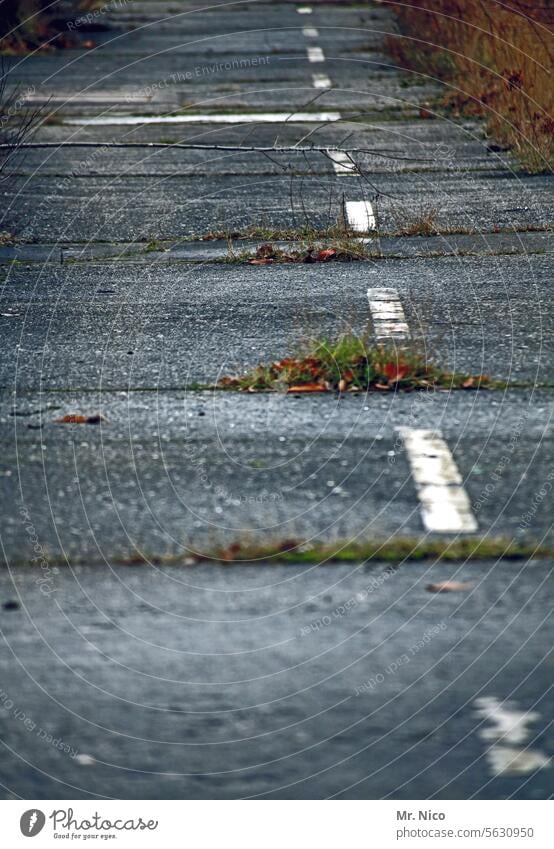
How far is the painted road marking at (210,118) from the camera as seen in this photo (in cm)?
1355

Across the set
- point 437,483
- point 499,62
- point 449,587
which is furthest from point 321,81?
point 449,587

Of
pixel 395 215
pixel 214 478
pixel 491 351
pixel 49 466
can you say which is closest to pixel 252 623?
pixel 214 478

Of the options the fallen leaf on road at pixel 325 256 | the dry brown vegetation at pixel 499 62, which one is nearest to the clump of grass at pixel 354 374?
the fallen leaf on road at pixel 325 256

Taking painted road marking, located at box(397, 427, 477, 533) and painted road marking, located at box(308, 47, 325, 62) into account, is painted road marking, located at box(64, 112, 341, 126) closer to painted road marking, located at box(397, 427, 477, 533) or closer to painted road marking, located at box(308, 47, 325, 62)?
painted road marking, located at box(308, 47, 325, 62)

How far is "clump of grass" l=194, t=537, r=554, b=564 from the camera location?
3.92m

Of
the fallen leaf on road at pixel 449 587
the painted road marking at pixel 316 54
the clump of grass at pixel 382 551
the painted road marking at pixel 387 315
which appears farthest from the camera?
the painted road marking at pixel 316 54

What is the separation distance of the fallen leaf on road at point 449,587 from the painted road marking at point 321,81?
1273 centimetres

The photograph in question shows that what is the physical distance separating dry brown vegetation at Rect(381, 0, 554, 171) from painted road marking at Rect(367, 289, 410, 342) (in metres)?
4.11

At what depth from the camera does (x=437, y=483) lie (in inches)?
175

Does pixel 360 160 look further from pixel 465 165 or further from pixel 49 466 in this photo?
pixel 49 466

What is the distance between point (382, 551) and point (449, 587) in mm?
265

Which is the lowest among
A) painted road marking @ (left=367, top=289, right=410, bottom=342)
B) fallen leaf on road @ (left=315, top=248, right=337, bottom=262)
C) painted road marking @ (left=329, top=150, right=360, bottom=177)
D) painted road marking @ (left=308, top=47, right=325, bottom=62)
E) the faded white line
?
the faded white line

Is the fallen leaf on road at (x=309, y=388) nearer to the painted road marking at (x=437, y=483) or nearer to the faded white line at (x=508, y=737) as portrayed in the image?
the painted road marking at (x=437, y=483)
